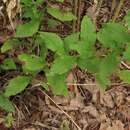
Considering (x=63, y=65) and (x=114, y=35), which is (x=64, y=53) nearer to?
(x=63, y=65)

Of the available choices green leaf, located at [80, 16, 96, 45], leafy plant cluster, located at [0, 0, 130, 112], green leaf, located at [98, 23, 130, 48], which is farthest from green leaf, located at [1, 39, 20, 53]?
green leaf, located at [98, 23, 130, 48]

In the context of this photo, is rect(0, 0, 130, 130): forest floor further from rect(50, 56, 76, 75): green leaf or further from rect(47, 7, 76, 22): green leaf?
rect(50, 56, 76, 75): green leaf

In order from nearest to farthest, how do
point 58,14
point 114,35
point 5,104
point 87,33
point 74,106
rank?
point 114,35, point 87,33, point 58,14, point 5,104, point 74,106

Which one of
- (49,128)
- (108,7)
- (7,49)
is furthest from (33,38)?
(108,7)

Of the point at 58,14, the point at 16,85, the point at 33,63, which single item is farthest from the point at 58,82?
the point at 58,14

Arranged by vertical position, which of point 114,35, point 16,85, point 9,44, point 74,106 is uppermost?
point 114,35

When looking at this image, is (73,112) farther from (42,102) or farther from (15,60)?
(15,60)

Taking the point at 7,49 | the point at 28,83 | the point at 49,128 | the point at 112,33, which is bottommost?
the point at 49,128
